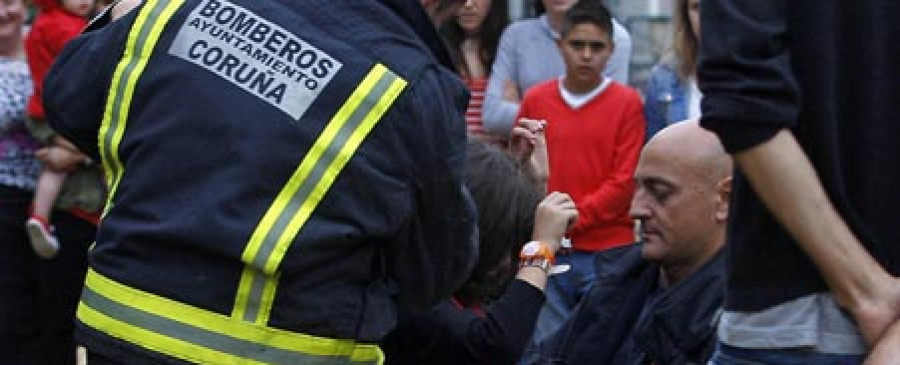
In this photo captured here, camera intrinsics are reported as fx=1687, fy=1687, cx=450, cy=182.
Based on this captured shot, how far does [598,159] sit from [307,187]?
11.7 ft

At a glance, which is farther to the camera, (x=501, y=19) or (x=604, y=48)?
(x=501, y=19)

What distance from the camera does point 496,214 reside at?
399 cm

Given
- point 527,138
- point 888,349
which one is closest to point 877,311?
point 888,349

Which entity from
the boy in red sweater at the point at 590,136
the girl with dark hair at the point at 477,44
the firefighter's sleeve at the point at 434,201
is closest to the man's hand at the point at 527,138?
the firefighter's sleeve at the point at 434,201

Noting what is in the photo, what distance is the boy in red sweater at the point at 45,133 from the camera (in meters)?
6.39

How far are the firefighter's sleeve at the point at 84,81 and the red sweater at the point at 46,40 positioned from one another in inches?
123

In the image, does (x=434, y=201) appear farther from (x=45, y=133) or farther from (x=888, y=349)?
(x=45, y=133)

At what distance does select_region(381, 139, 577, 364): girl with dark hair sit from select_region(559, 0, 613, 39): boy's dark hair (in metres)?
2.73

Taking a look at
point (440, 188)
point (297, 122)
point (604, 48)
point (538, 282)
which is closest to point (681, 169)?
point (538, 282)

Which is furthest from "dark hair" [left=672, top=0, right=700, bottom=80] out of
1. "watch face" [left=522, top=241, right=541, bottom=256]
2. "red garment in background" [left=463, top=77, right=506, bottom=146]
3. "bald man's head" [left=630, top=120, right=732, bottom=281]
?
"watch face" [left=522, top=241, right=541, bottom=256]

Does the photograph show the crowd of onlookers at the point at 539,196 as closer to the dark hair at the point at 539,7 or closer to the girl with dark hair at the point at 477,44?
the girl with dark hair at the point at 477,44

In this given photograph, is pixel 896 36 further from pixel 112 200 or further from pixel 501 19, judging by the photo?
pixel 501 19

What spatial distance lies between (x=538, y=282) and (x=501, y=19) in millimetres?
A: 3893

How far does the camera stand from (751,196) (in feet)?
8.41
